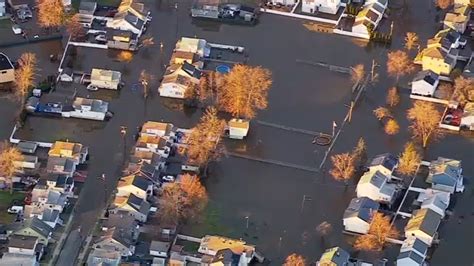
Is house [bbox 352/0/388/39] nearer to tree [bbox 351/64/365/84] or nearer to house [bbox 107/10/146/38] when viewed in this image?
tree [bbox 351/64/365/84]

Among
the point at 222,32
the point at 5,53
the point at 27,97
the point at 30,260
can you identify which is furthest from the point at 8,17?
the point at 30,260

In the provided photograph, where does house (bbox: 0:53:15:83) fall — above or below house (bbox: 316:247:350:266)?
above

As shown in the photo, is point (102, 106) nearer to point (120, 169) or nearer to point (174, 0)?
point (120, 169)

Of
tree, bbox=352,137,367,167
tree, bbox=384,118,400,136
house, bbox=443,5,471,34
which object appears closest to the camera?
tree, bbox=352,137,367,167

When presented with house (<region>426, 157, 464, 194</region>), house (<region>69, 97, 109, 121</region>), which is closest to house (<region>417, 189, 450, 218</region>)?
house (<region>426, 157, 464, 194</region>)

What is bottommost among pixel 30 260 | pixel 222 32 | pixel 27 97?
pixel 30 260
